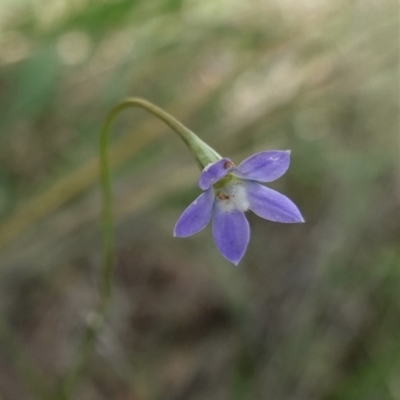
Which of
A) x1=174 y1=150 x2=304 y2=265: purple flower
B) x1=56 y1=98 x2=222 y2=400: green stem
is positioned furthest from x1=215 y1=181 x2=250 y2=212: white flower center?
x1=56 y1=98 x2=222 y2=400: green stem

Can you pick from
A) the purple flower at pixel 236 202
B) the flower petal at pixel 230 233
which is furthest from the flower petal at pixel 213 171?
the flower petal at pixel 230 233

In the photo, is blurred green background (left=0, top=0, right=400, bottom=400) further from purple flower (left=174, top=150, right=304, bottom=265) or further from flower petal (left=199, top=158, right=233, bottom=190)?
flower petal (left=199, top=158, right=233, bottom=190)

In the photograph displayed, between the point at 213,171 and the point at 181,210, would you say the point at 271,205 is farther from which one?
the point at 181,210

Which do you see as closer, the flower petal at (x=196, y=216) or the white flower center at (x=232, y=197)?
the flower petal at (x=196, y=216)

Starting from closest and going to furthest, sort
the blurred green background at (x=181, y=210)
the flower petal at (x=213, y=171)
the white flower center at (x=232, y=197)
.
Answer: the flower petal at (x=213, y=171) < the white flower center at (x=232, y=197) < the blurred green background at (x=181, y=210)

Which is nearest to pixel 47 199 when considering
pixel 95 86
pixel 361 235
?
pixel 95 86

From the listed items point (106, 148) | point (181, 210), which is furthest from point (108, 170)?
point (181, 210)

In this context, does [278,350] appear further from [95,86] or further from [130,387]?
[95,86]

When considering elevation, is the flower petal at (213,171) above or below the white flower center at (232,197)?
above

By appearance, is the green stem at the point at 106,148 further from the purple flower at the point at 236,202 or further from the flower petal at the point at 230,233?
the flower petal at the point at 230,233
